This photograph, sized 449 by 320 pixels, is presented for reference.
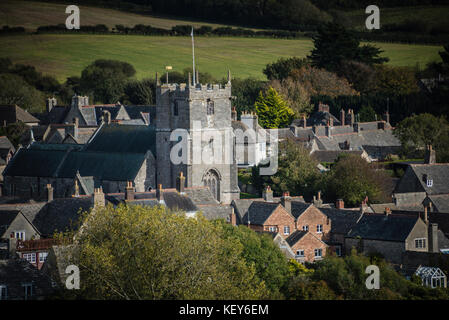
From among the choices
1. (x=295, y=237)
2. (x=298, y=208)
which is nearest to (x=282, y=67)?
(x=298, y=208)

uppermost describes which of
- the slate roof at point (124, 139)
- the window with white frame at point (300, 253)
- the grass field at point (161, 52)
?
the grass field at point (161, 52)

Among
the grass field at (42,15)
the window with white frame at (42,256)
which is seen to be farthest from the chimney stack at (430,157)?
the grass field at (42,15)

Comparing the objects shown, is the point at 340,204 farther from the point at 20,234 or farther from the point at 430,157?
the point at 20,234

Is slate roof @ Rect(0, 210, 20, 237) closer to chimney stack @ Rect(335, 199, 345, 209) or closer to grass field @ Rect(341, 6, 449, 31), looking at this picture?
chimney stack @ Rect(335, 199, 345, 209)

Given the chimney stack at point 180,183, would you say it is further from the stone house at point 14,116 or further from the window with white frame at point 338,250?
the stone house at point 14,116

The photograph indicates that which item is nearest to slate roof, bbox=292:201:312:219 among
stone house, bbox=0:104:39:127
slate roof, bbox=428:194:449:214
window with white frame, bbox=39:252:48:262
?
slate roof, bbox=428:194:449:214
